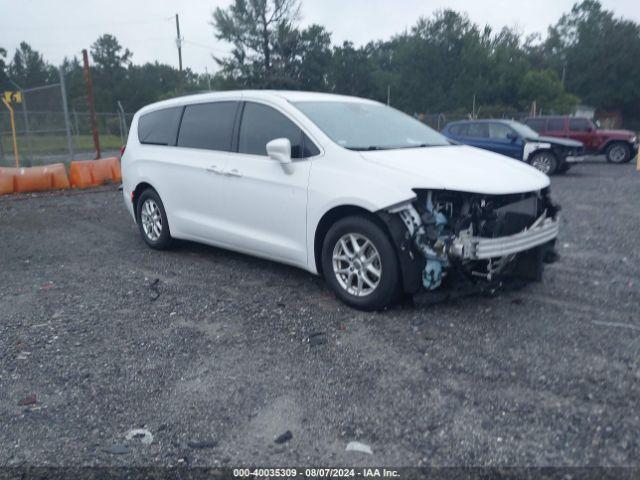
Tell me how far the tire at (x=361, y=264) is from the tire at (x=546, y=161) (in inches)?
497

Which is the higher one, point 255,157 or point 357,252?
point 255,157

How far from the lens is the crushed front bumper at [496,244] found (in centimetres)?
430

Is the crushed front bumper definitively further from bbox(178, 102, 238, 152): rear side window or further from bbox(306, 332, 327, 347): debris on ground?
bbox(178, 102, 238, 152): rear side window

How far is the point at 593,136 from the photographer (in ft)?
65.5

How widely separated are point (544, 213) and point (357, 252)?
5.44ft

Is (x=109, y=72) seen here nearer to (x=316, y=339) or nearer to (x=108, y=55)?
(x=108, y=55)

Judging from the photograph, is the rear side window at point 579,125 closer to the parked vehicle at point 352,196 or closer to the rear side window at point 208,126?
the parked vehicle at point 352,196

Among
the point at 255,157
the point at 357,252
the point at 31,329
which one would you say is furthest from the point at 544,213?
the point at 31,329

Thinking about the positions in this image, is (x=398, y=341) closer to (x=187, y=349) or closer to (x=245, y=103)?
(x=187, y=349)

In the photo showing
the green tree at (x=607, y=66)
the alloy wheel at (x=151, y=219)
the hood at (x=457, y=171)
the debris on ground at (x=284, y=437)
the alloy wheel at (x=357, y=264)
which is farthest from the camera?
the green tree at (x=607, y=66)

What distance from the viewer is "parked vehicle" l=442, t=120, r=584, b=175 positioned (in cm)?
1588

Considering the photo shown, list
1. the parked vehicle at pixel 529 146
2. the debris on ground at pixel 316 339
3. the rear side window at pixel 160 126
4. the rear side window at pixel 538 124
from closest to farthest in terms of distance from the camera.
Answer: the debris on ground at pixel 316 339 < the rear side window at pixel 160 126 < the parked vehicle at pixel 529 146 < the rear side window at pixel 538 124

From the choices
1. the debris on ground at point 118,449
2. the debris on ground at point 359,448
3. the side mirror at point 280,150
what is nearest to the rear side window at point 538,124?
the side mirror at point 280,150

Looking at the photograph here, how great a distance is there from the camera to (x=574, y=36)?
243 ft
